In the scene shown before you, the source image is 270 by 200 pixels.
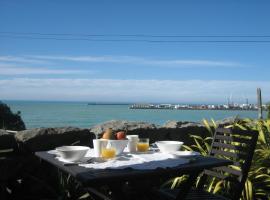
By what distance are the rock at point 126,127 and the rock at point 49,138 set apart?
0.67ft

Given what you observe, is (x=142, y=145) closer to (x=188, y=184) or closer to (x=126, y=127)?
(x=188, y=184)

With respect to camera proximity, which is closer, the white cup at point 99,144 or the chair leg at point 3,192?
the white cup at point 99,144

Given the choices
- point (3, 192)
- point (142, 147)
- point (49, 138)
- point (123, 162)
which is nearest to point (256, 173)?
point (142, 147)

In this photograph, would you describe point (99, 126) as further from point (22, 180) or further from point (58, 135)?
point (22, 180)

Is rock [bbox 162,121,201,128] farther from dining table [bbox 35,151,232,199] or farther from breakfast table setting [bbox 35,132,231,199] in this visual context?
dining table [bbox 35,151,232,199]

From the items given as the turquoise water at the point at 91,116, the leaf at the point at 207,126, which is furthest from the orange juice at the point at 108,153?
the turquoise water at the point at 91,116

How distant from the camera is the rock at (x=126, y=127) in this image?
4.36 meters

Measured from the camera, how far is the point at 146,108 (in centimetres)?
10075

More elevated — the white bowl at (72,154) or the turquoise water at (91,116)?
the white bowl at (72,154)

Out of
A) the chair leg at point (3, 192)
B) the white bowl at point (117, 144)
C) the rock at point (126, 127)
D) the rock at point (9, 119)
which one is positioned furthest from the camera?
the rock at point (9, 119)

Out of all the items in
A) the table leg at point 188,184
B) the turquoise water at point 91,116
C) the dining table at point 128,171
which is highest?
the dining table at point 128,171

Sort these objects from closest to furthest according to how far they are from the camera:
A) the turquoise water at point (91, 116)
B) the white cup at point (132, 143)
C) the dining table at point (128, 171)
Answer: the dining table at point (128, 171)
the white cup at point (132, 143)
the turquoise water at point (91, 116)

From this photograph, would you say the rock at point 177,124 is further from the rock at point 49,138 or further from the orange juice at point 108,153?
the orange juice at point 108,153

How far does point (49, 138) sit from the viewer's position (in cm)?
394
